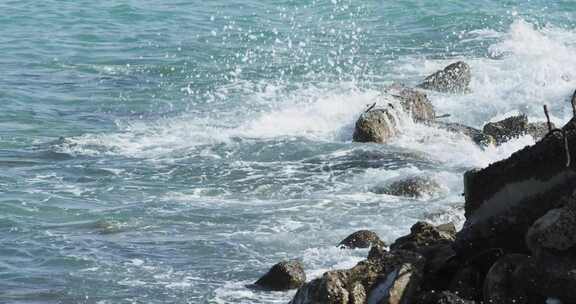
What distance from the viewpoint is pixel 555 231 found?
7441mm

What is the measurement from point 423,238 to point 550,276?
1.98 meters

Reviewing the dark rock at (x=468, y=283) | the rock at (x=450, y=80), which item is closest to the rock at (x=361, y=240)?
the dark rock at (x=468, y=283)

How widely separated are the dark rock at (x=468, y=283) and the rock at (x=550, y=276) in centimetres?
36

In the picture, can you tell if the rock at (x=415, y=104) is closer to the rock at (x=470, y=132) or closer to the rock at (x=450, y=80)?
the rock at (x=470, y=132)

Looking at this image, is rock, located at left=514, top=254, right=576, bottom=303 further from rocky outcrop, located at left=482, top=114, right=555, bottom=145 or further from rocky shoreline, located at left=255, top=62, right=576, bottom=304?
rocky outcrop, located at left=482, top=114, right=555, bottom=145

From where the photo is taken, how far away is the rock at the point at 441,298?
743 centimetres

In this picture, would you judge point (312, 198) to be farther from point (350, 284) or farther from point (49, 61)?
point (49, 61)

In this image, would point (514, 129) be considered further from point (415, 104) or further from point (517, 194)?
point (517, 194)

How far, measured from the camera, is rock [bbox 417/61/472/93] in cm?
2259

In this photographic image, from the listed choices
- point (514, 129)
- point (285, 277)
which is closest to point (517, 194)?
point (285, 277)

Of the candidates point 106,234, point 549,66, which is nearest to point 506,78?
point 549,66

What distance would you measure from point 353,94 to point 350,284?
1410 cm

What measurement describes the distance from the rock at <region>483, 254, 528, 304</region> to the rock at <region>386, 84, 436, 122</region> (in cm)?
1174

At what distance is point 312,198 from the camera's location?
50.8 feet
